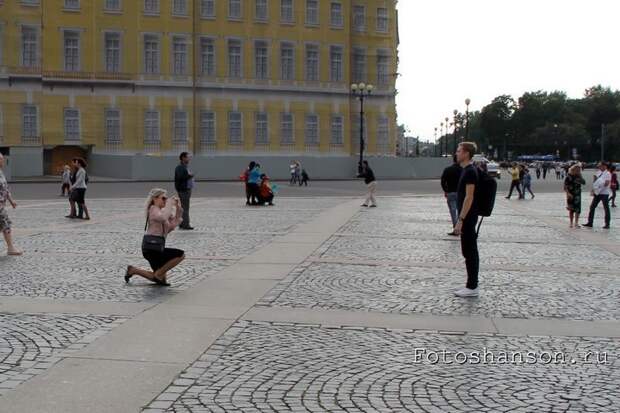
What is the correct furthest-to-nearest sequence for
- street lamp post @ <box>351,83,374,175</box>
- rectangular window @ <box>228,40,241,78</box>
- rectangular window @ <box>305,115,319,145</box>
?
rectangular window @ <box>305,115,319,145</box> → rectangular window @ <box>228,40,241,78</box> → street lamp post @ <box>351,83,374,175</box>

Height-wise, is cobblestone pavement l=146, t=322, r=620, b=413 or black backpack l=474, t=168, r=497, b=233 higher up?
black backpack l=474, t=168, r=497, b=233

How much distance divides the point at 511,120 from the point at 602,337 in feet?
598

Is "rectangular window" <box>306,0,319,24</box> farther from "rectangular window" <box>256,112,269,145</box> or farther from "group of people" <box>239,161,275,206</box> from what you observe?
"group of people" <box>239,161,275,206</box>

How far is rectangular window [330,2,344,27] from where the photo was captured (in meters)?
63.1

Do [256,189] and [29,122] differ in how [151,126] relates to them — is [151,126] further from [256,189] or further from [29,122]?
[256,189]

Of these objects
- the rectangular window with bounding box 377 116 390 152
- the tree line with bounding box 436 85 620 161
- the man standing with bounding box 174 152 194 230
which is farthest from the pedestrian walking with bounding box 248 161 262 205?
the tree line with bounding box 436 85 620 161

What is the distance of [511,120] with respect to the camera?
18312cm

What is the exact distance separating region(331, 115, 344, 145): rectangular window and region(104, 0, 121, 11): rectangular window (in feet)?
61.2

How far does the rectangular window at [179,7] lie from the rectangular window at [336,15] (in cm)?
1185

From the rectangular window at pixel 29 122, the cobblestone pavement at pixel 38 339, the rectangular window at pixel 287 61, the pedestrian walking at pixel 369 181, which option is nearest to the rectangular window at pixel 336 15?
the rectangular window at pixel 287 61

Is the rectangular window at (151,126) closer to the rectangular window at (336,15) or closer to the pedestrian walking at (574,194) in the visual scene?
the rectangular window at (336,15)

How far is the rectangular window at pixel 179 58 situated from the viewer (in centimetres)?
5884

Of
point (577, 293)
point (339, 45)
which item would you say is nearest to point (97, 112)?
point (339, 45)

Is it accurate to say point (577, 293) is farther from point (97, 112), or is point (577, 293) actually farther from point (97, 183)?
point (97, 112)
